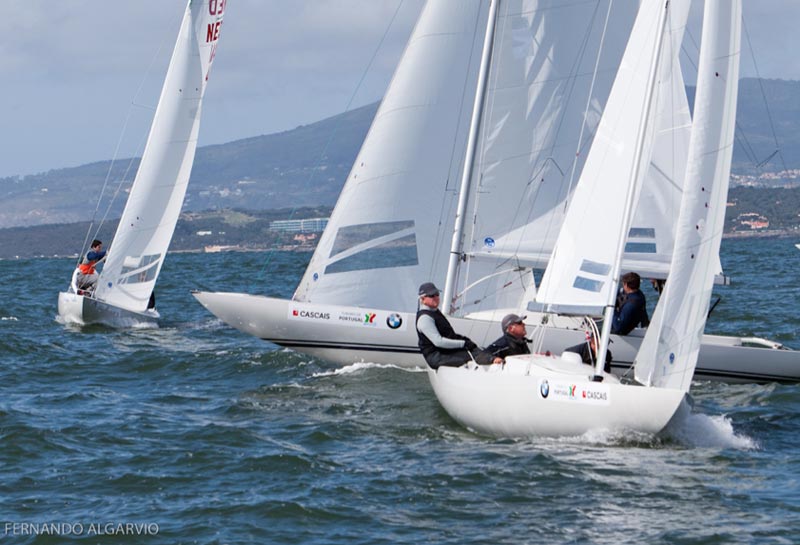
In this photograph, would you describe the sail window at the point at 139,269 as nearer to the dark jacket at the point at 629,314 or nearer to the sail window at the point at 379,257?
the sail window at the point at 379,257

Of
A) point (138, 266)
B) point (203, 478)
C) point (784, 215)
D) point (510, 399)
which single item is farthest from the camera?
point (784, 215)

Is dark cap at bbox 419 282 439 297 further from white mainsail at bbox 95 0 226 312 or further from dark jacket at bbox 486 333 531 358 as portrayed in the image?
white mainsail at bbox 95 0 226 312

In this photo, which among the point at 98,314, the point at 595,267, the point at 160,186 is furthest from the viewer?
the point at 160,186

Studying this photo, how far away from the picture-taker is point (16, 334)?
2034 cm

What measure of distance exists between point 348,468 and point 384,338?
4.90 meters

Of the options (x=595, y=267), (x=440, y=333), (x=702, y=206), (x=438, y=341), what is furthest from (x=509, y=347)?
A: (x=702, y=206)

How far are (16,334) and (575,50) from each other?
33.2 feet

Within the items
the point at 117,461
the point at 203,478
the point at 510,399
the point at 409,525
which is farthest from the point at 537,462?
the point at 117,461

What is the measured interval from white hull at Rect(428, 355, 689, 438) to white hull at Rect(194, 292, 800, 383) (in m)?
3.02

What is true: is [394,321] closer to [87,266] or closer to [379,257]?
[379,257]

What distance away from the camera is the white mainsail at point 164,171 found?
72.4ft

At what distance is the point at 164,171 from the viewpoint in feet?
74.1

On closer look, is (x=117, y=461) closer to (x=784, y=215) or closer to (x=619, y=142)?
(x=619, y=142)

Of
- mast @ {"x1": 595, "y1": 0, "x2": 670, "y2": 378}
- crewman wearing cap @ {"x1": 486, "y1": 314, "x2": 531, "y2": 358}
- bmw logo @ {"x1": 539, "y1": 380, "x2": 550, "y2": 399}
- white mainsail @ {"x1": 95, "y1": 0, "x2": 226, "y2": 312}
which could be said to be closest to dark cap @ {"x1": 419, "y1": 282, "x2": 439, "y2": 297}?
crewman wearing cap @ {"x1": 486, "y1": 314, "x2": 531, "y2": 358}
